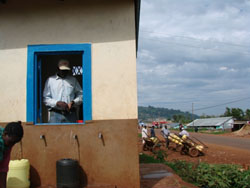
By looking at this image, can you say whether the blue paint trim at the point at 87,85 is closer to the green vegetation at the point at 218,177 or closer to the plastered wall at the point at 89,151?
the plastered wall at the point at 89,151

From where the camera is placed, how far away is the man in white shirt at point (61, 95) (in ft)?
15.8

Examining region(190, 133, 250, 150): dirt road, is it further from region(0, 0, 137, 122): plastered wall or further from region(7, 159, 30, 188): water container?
region(7, 159, 30, 188): water container

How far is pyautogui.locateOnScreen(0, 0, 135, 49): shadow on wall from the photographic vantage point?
4.64 m

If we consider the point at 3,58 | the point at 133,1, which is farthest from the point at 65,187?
the point at 133,1

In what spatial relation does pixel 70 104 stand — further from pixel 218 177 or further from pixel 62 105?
pixel 218 177

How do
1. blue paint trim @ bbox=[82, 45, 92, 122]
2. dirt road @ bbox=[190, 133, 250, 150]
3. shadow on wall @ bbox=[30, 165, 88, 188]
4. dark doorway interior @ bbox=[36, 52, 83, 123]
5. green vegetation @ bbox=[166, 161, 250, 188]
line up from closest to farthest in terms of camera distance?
shadow on wall @ bbox=[30, 165, 88, 188], blue paint trim @ bbox=[82, 45, 92, 122], dark doorway interior @ bbox=[36, 52, 83, 123], green vegetation @ bbox=[166, 161, 250, 188], dirt road @ bbox=[190, 133, 250, 150]

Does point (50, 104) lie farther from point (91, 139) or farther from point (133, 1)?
point (133, 1)

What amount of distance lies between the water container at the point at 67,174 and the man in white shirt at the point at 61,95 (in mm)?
942

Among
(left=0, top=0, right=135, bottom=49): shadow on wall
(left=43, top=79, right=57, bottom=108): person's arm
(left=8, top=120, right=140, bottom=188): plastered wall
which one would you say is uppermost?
(left=0, top=0, right=135, bottom=49): shadow on wall

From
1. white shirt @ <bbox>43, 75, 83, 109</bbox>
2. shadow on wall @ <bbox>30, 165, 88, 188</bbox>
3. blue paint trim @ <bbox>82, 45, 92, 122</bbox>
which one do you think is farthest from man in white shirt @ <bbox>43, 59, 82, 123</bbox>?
shadow on wall @ <bbox>30, 165, 88, 188</bbox>

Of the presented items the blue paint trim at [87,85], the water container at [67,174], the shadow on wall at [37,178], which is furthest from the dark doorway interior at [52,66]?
the water container at [67,174]

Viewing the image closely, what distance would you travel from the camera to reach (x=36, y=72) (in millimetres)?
4707

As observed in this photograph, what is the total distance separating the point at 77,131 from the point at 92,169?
65 cm

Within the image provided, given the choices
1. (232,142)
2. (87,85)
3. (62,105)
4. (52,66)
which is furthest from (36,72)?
(232,142)
